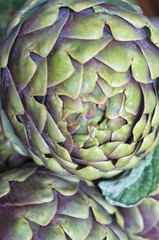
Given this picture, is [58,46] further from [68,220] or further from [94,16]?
[68,220]

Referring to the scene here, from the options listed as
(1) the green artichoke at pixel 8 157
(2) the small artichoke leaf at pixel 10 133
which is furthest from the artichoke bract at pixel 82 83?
(1) the green artichoke at pixel 8 157

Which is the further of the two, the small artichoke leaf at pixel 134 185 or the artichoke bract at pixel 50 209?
the small artichoke leaf at pixel 134 185

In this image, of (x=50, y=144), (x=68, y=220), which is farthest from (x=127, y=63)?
(x=68, y=220)

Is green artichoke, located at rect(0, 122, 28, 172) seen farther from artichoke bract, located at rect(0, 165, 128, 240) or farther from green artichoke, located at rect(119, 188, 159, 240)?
green artichoke, located at rect(119, 188, 159, 240)

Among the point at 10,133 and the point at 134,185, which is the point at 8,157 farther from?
the point at 134,185

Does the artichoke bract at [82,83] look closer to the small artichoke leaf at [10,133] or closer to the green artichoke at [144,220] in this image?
the small artichoke leaf at [10,133]

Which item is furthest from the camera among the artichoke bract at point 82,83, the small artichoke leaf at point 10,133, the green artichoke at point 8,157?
the green artichoke at point 8,157
